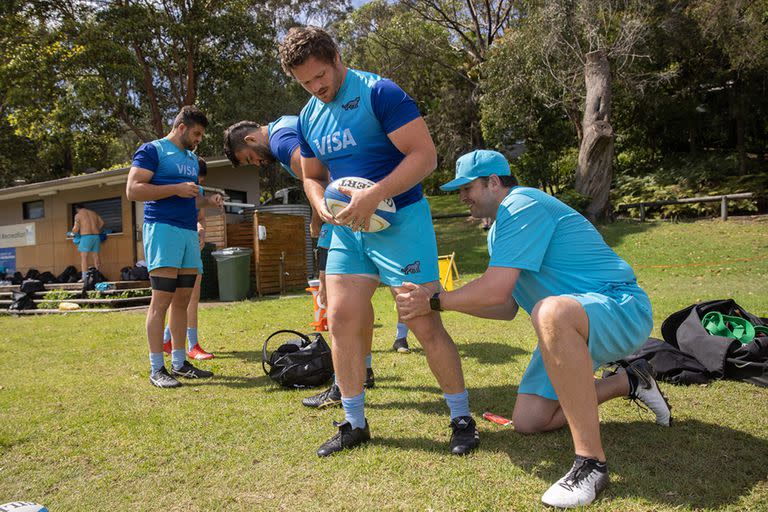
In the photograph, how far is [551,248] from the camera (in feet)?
8.14

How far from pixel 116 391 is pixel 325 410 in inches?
71.7

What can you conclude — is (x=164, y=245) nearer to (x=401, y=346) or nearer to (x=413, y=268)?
(x=401, y=346)

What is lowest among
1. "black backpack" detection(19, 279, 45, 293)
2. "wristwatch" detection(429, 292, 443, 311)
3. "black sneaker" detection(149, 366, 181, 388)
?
"black sneaker" detection(149, 366, 181, 388)

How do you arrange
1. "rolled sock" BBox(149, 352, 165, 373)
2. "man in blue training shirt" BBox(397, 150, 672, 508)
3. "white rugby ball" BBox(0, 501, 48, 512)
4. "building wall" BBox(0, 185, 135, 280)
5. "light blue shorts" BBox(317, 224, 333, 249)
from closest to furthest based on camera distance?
"white rugby ball" BBox(0, 501, 48, 512) → "man in blue training shirt" BBox(397, 150, 672, 508) → "light blue shorts" BBox(317, 224, 333, 249) → "rolled sock" BBox(149, 352, 165, 373) → "building wall" BBox(0, 185, 135, 280)

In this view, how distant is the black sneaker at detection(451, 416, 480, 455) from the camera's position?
2.62 metres

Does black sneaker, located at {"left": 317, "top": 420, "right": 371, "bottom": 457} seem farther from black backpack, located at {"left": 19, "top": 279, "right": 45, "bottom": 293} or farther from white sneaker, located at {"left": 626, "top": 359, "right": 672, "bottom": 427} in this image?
black backpack, located at {"left": 19, "top": 279, "right": 45, "bottom": 293}

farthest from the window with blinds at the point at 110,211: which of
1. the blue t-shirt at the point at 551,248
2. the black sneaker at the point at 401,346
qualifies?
the blue t-shirt at the point at 551,248

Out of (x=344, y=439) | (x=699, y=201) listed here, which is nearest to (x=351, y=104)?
(x=344, y=439)

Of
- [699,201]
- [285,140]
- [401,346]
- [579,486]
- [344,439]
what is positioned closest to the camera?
[579,486]

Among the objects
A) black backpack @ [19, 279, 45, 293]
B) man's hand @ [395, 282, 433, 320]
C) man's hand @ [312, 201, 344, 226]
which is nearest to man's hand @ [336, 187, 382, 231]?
man's hand @ [312, 201, 344, 226]

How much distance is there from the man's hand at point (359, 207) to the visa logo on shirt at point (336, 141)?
1.24ft

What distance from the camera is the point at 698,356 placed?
148 inches

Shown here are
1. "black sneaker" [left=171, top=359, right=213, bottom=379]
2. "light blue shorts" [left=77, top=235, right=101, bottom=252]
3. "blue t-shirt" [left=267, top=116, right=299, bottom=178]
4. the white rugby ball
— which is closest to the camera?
the white rugby ball

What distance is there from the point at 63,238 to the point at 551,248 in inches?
682
